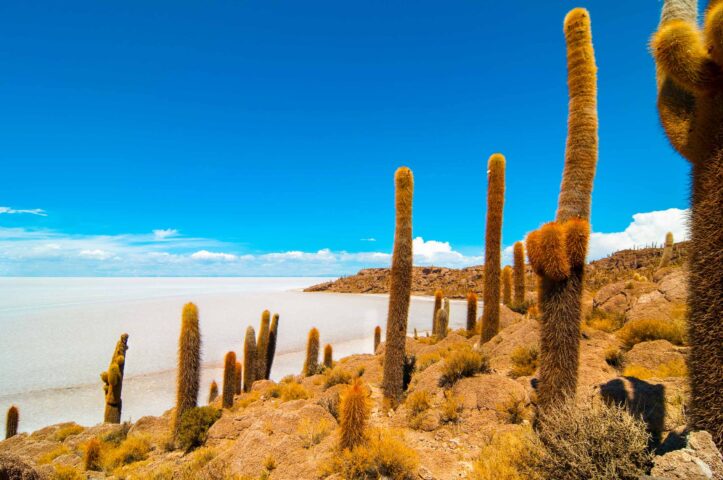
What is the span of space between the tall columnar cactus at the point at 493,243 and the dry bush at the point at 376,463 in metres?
7.83

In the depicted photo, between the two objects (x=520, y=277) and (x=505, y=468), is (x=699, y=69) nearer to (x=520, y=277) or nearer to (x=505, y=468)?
(x=505, y=468)

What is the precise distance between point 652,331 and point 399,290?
6351 mm

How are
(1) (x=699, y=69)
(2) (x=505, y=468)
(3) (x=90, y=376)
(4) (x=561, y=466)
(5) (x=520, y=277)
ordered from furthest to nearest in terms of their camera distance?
(3) (x=90, y=376) < (5) (x=520, y=277) < (2) (x=505, y=468) < (4) (x=561, y=466) < (1) (x=699, y=69)

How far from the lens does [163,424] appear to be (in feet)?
40.1

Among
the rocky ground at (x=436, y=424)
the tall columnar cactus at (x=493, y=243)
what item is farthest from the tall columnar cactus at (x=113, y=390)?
the tall columnar cactus at (x=493, y=243)

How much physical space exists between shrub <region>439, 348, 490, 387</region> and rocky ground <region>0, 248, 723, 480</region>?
0.22 meters

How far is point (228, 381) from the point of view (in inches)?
507

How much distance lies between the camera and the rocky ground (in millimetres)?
Result: 5641

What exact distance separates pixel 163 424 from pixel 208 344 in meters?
15.5

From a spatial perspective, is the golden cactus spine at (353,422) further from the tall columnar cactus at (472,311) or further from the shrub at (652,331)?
→ the tall columnar cactus at (472,311)

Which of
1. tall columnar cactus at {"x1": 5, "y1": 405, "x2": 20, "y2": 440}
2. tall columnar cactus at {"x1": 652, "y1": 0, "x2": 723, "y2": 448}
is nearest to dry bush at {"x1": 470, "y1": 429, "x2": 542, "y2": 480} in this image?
tall columnar cactus at {"x1": 652, "y1": 0, "x2": 723, "y2": 448}

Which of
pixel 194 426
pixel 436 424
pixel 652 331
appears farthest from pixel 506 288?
pixel 194 426

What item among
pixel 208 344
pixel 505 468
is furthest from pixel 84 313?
pixel 505 468

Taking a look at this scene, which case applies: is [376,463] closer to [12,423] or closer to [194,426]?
[194,426]
